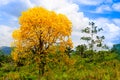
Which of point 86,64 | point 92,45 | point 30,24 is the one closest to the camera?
point 30,24

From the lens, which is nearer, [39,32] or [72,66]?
[39,32]

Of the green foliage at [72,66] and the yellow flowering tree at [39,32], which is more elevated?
the yellow flowering tree at [39,32]

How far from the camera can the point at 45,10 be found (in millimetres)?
32156

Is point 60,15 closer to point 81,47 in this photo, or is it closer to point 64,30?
point 64,30

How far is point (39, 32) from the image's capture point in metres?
31.8

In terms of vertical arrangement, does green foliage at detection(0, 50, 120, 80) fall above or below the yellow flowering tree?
below

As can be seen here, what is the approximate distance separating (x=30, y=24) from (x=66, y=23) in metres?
3.95

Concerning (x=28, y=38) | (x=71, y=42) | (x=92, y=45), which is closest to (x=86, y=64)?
(x=92, y=45)

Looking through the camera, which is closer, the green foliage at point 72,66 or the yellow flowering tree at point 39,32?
the yellow flowering tree at point 39,32

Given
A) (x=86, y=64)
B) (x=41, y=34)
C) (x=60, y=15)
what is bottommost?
(x=86, y=64)

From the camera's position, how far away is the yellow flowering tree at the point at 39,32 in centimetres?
3144

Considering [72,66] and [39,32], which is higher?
[39,32]

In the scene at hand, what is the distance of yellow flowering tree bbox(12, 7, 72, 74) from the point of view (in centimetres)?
3144

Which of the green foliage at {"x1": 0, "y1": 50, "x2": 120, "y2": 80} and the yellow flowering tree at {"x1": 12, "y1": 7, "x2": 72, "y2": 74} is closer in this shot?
the yellow flowering tree at {"x1": 12, "y1": 7, "x2": 72, "y2": 74}
